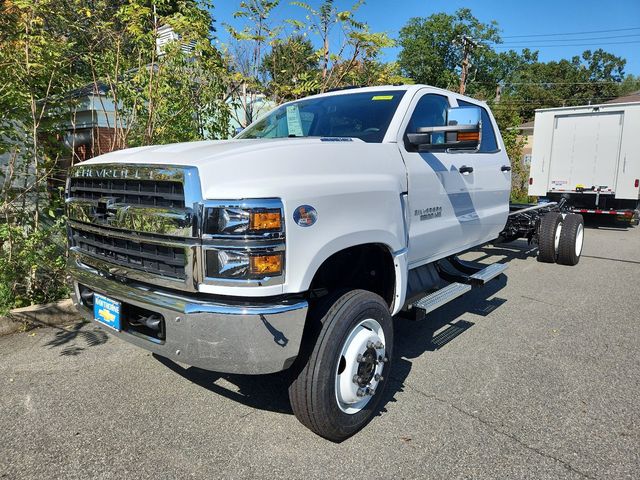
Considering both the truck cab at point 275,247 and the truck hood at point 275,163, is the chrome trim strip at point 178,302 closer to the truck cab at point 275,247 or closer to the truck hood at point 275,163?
the truck cab at point 275,247

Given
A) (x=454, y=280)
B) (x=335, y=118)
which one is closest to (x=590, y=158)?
(x=454, y=280)

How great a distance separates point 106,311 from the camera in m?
2.77

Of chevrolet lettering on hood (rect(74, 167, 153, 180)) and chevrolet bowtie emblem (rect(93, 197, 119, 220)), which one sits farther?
chevrolet bowtie emblem (rect(93, 197, 119, 220))

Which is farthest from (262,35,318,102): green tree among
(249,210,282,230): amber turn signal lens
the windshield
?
(249,210,282,230): amber turn signal lens

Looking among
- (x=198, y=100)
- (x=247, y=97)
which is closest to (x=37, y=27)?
(x=198, y=100)

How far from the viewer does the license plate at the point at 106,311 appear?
8.80 ft

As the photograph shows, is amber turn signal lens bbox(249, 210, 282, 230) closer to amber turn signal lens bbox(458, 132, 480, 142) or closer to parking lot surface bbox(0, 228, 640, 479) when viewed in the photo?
parking lot surface bbox(0, 228, 640, 479)

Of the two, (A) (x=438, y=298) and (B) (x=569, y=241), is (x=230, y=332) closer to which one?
(A) (x=438, y=298)

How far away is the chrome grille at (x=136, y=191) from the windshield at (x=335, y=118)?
5.13 feet

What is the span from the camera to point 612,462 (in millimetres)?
2600

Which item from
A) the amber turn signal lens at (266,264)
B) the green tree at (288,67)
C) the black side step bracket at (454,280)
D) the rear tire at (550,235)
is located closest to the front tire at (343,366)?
the amber turn signal lens at (266,264)

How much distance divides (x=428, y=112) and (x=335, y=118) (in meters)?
0.77

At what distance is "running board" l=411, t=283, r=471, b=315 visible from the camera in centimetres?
349

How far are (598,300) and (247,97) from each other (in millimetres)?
5834
